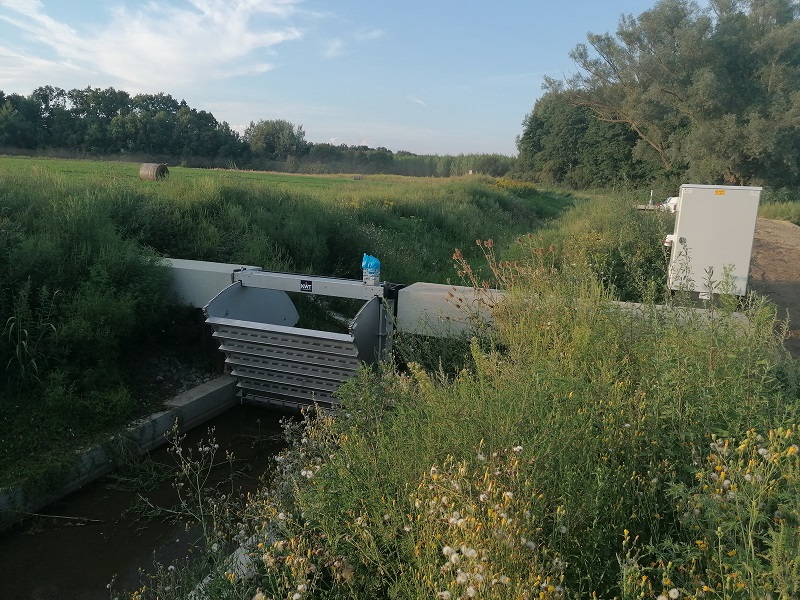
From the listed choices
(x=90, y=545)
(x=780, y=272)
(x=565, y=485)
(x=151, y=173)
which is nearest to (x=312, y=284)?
(x=90, y=545)

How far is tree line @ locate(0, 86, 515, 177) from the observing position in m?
52.4

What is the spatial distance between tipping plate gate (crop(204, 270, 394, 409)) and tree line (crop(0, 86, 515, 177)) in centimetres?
4443

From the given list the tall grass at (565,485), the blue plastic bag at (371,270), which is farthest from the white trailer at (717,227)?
the tall grass at (565,485)

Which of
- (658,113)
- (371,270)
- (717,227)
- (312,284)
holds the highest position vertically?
(658,113)

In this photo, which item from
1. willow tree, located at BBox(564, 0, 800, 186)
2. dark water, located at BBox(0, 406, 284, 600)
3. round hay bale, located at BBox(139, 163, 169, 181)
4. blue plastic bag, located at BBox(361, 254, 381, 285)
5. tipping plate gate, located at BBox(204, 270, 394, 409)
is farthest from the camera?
willow tree, located at BBox(564, 0, 800, 186)

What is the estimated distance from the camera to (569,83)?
40.3 meters

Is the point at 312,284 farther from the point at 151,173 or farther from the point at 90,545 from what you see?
the point at 151,173

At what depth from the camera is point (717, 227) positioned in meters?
9.02

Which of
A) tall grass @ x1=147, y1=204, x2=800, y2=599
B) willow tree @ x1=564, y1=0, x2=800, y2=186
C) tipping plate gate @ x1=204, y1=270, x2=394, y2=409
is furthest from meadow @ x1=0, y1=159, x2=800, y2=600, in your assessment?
willow tree @ x1=564, y1=0, x2=800, y2=186

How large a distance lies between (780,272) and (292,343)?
12.8 m

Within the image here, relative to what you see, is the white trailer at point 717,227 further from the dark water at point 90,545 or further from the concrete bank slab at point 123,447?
the dark water at point 90,545

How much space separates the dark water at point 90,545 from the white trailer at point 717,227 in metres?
6.83

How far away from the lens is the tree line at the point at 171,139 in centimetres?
5238

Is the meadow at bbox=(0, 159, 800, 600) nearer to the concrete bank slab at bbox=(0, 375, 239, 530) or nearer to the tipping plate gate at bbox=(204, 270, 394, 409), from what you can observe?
the concrete bank slab at bbox=(0, 375, 239, 530)
